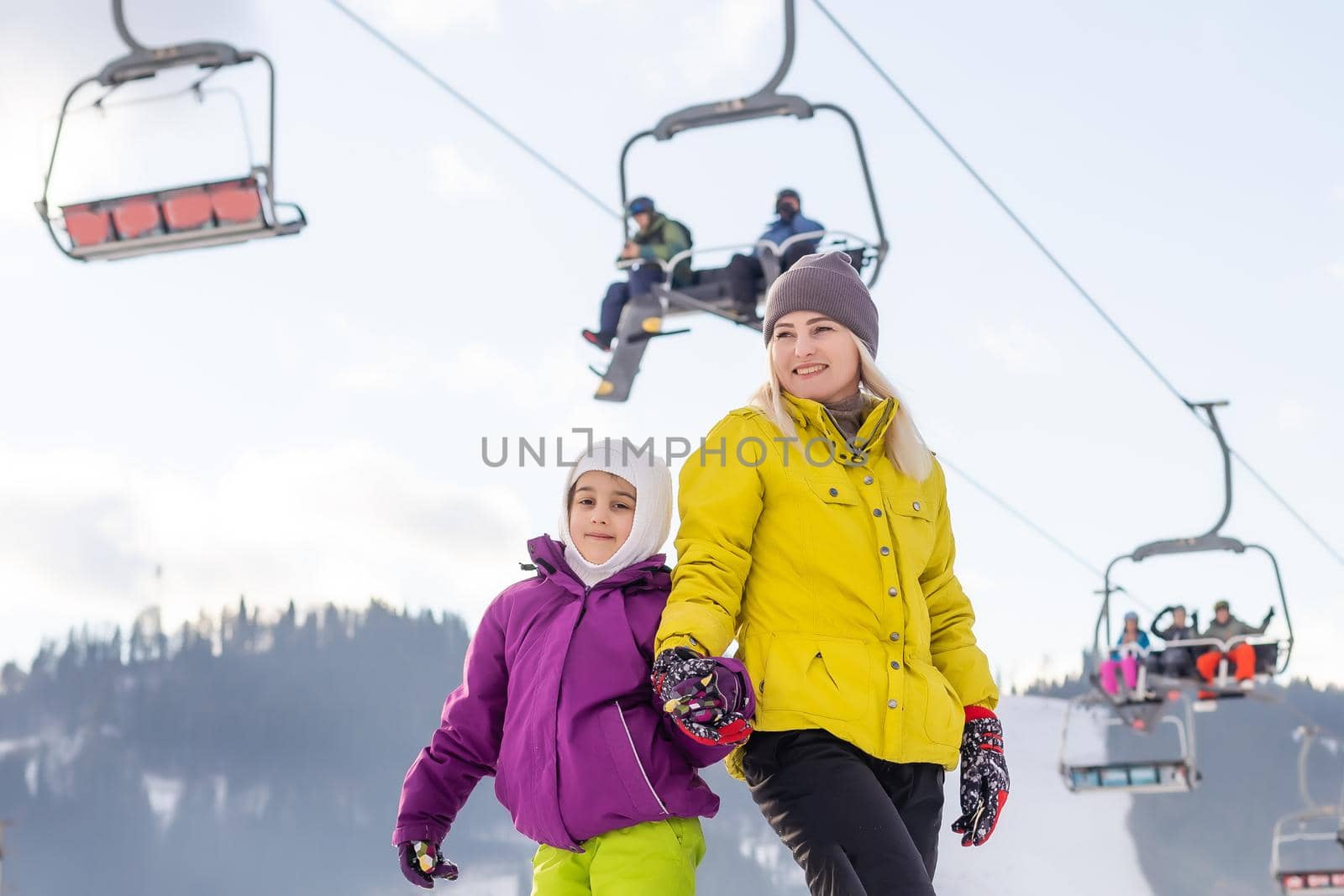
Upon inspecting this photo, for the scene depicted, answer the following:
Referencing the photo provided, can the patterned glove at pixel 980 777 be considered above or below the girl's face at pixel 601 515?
below

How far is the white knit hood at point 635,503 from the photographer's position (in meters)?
2.83

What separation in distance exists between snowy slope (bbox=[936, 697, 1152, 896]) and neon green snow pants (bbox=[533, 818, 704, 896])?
90519mm

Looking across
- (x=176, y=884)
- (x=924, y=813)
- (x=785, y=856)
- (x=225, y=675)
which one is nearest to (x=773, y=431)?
(x=924, y=813)

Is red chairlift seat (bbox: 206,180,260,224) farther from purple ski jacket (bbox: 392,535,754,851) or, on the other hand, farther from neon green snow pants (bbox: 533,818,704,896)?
neon green snow pants (bbox: 533,818,704,896)

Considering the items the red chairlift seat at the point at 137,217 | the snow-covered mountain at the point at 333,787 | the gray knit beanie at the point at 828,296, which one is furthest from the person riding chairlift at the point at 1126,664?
the snow-covered mountain at the point at 333,787

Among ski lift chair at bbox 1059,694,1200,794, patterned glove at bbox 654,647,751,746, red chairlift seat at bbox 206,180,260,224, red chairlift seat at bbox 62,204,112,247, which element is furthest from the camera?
ski lift chair at bbox 1059,694,1200,794

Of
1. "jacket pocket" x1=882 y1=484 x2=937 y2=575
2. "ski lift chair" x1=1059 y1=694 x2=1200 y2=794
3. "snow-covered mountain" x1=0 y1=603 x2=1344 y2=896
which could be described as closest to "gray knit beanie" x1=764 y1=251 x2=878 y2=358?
"jacket pocket" x1=882 y1=484 x2=937 y2=575

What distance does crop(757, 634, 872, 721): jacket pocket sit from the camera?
246cm

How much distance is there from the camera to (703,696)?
2338 millimetres

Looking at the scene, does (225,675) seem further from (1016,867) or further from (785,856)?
(1016,867)

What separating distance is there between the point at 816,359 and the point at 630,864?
0.88 m

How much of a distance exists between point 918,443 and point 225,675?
12047 centimetres

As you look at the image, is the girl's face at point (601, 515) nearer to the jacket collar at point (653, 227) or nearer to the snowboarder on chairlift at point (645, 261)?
the snowboarder on chairlift at point (645, 261)

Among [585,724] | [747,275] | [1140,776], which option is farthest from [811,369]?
[1140,776]
